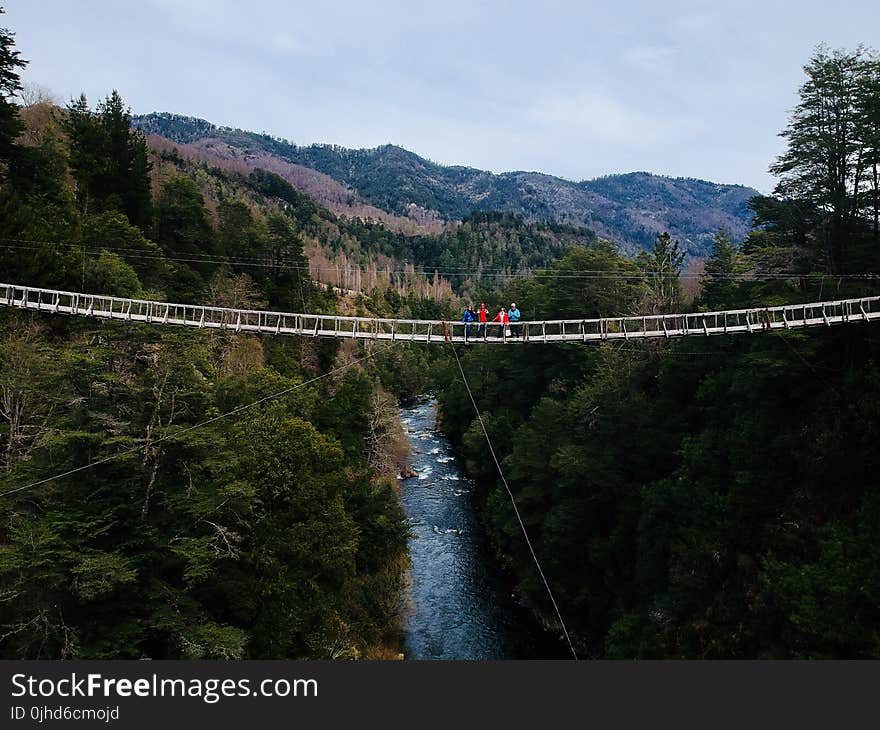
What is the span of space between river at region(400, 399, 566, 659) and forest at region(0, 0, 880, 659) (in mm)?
903

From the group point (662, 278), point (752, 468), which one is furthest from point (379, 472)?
point (662, 278)

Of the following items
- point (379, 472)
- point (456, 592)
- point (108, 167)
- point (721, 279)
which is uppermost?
point (108, 167)

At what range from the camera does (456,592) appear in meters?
23.3

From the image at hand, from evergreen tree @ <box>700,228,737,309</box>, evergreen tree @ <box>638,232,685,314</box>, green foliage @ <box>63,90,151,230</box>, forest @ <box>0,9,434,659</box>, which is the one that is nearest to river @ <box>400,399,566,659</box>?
forest @ <box>0,9,434,659</box>

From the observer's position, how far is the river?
19.9 meters

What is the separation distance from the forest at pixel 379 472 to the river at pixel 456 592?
35.6 inches

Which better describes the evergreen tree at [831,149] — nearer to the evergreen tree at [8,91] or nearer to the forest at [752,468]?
the forest at [752,468]

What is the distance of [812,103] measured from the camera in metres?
18.0

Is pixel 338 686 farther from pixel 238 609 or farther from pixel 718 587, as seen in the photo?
pixel 718 587

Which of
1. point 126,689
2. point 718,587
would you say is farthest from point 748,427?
point 126,689

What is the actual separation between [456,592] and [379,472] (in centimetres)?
900

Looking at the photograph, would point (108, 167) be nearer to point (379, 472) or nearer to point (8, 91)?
point (8, 91)

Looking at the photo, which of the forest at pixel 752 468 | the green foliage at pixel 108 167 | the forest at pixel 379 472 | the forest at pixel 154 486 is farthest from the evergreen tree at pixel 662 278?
the green foliage at pixel 108 167

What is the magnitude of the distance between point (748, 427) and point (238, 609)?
612 inches
